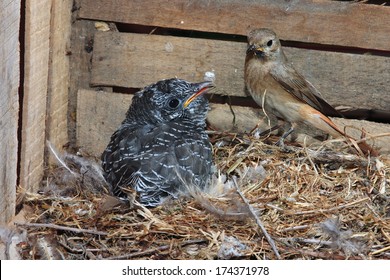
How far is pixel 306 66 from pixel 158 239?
1.69 metres

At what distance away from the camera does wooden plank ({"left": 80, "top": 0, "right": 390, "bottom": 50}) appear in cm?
589

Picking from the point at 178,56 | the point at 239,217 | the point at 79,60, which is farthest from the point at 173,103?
the point at 239,217

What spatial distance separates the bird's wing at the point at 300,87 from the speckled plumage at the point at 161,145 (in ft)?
1.88

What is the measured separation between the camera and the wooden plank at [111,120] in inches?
241

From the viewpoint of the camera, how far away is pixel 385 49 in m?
5.91

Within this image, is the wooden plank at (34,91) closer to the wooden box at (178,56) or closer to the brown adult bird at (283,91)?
the wooden box at (178,56)

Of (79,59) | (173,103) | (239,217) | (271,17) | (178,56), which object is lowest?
(239,217)

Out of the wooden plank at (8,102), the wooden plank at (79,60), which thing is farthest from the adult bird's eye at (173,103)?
the wooden plank at (8,102)

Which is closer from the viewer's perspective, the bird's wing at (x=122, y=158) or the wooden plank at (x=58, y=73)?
the bird's wing at (x=122, y=158)

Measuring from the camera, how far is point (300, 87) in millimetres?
6117

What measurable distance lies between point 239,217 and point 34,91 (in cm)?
147

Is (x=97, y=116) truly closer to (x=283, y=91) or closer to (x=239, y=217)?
(x=283, y=91)

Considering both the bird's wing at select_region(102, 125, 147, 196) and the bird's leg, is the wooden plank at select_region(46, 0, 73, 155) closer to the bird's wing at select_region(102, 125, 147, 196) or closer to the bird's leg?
the bird's wing at select_region(102, 125, 147, 196)

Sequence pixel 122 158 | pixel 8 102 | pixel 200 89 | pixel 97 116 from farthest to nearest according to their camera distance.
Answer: pixel 97 116 → pixel 200 89 → pixel 122 158 → pixel 8 102
